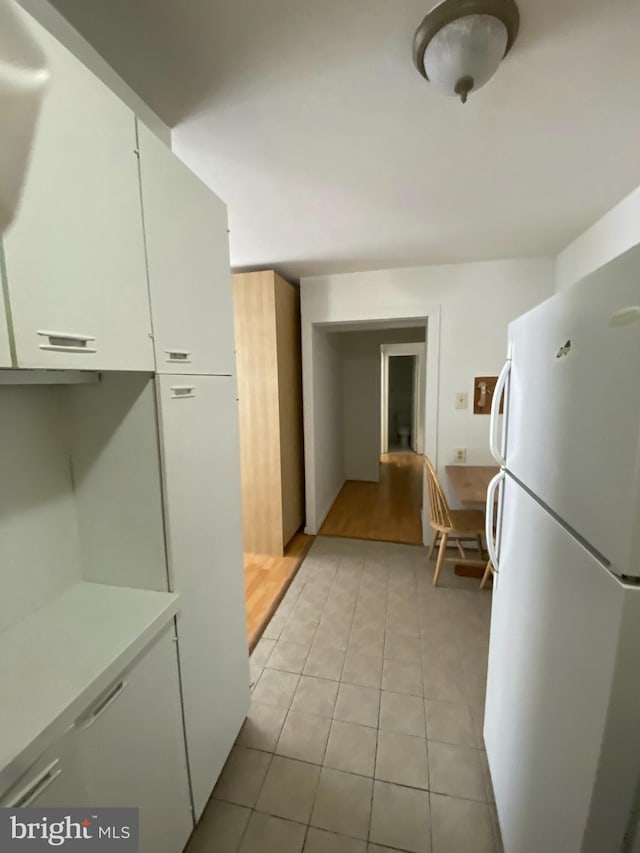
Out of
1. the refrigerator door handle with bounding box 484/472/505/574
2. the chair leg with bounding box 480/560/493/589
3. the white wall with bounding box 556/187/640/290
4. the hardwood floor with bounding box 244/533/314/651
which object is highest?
the white wall with bounding box 556/187/640/290

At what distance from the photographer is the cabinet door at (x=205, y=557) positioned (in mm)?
1115

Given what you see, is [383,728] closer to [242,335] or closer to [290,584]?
[290,584]

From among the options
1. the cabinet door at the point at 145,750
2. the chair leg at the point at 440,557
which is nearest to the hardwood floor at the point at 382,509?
the chair leg at the point at 440,557

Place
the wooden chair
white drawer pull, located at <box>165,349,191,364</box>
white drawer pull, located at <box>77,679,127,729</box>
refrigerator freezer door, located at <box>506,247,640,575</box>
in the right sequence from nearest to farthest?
refrigerator freezer door, located at <box>506,247,640,575</box> → white drawer pull, located at <box>77,679,127,729</box> → white drawer pull, located at <box>165,349,191,364</box> → the wooden chair

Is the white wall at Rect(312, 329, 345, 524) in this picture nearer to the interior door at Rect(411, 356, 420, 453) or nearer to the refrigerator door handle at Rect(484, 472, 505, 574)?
the interior door at Rect(411, 356, 420, 453)

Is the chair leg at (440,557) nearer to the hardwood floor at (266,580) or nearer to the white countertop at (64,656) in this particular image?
the hardwood floor at (266,580)

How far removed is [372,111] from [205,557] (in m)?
1.67

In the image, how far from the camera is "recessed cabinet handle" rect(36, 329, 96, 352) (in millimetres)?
711

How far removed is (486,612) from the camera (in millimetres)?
2348

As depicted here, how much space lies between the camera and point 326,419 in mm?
4027

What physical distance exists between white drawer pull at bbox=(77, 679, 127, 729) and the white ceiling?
1676mm

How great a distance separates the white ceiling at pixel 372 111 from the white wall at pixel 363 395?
9.16ft

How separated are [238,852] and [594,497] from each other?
1579mm

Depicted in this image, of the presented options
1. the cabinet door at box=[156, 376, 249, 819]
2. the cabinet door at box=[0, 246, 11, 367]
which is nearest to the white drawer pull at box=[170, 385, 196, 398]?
the cabinet door at box=[156, 376, 249, 819]
